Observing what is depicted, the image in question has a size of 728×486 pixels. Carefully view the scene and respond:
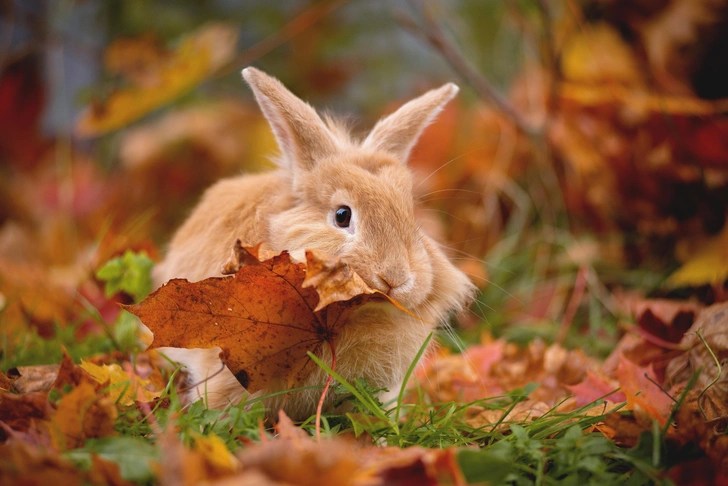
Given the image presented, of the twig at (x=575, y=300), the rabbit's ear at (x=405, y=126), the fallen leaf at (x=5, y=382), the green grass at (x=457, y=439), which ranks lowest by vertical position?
the twig at (x=575, y=300)

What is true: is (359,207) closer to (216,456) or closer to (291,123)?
(291,123)

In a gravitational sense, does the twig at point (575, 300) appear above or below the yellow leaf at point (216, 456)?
below

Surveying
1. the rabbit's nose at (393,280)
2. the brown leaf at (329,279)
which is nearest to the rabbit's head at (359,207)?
the rabbit's nose at (393,280)

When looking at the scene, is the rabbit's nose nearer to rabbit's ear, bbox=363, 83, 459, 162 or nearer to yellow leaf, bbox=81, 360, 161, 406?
rabbit's ear, bbox=363, 83, 459, 162

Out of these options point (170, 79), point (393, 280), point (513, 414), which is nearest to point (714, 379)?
point (513, 414)

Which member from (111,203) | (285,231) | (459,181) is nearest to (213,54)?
(111,203)

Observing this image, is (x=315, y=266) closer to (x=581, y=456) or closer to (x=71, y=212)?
(x=581, y=456)

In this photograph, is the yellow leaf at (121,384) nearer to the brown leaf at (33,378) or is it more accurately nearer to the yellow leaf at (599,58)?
the brown leaf at (33,378)
